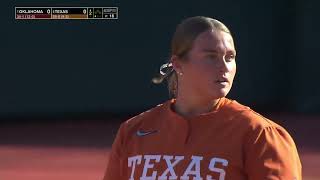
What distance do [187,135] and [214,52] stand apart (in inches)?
10.1

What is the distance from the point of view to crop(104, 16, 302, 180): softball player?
2127mm

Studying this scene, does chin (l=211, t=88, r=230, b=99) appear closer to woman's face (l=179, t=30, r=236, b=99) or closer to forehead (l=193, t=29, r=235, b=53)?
woman's face (l=179, t=30, r=236, b=99)

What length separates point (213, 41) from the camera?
88.0 inches

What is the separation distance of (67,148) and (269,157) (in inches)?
292

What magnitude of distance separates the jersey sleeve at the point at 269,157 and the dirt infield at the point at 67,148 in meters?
5.44

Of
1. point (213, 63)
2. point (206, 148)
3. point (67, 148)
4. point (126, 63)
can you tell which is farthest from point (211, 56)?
point (126, 63)

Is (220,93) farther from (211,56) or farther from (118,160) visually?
(118,160)

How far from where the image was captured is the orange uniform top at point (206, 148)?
2115 mm

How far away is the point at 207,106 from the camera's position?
2.29 meters

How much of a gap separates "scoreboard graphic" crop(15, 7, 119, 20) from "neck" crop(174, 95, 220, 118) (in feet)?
30.3

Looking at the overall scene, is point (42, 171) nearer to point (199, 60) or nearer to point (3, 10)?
point (3, 10)

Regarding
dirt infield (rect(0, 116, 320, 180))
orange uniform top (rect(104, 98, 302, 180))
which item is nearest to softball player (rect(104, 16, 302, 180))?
orange uniform top (rect(104, 98, 302, 180))

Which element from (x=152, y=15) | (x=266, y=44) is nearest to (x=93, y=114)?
(x=152, y=15)

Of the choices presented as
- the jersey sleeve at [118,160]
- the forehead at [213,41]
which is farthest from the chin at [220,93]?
the jersey sleeve at [118,160]
